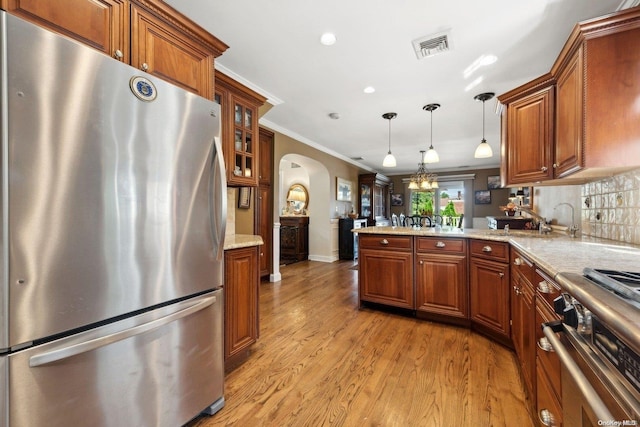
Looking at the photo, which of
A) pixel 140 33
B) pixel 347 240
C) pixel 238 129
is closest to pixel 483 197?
pixel 347 240

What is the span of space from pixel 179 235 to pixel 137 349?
1.58 feet

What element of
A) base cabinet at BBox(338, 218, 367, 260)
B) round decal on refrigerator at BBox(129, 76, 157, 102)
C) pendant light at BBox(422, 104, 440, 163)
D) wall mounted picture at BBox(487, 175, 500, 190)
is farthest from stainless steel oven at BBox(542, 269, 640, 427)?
wall mounted picture at BBox(487, 175, 500, 190)

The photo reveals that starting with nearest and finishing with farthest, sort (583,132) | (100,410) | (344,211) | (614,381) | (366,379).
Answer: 1. (614,381)
2. (100,410)
3. (583,132)
4. (366,379)
5. (344,211)

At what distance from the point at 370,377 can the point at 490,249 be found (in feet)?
4.75

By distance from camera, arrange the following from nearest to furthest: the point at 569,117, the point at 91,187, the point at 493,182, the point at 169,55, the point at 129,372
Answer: the point at 91,187, the point at 129,372, the point at 169,55, the point at 569,117, the point at 493,182

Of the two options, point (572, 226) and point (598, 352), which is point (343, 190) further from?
point (598, 352)

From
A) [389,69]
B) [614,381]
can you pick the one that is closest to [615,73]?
[389,69]

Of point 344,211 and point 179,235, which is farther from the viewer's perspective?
point 344,211

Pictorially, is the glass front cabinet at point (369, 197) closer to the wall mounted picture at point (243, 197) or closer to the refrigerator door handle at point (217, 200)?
the wall mounted picture at point (243, 197)

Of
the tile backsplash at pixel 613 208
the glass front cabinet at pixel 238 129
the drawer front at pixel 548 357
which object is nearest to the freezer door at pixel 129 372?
the glass front cabinet at pixel 238 129

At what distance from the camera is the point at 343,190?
6.57 metres

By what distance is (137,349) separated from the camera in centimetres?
110

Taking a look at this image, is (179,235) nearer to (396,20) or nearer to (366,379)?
(366,379)

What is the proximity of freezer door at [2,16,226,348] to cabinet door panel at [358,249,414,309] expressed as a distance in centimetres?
206
